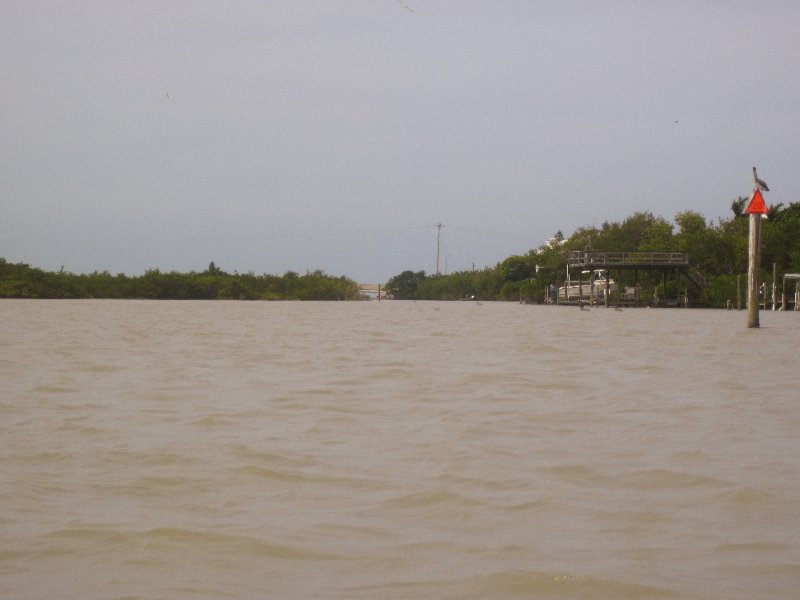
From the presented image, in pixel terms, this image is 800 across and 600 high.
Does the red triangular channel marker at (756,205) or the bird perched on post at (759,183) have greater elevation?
the bird perched on post at (759,183)

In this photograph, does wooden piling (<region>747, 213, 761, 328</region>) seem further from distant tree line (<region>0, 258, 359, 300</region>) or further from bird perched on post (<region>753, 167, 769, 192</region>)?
distant tree line (<region>0, 258, 359, 300</region>)

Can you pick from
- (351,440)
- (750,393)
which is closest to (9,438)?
→ (351,440)

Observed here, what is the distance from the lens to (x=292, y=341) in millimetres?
21609

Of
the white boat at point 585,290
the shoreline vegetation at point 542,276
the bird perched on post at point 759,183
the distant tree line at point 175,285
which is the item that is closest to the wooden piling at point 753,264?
the bird perched on post at point 759,183

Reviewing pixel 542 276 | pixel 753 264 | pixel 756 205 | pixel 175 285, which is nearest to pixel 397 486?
pixel 753 264

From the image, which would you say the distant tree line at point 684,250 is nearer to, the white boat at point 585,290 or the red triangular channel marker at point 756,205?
the white boat at point 585,290

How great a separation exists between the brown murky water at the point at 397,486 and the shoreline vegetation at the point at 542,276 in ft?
139

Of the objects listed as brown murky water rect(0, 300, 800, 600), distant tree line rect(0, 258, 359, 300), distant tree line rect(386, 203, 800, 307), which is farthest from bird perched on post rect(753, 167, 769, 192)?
distant tree line rect(0, 258, 359, 300)

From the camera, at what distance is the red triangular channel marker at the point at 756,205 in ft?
91.4

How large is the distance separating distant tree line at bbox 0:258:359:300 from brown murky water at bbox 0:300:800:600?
76438 millimetres

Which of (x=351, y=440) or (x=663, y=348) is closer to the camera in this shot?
(x=351, y=440)

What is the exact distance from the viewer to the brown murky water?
439cm

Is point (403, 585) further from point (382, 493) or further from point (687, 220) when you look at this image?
point (687, 220)

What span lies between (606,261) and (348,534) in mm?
51651
